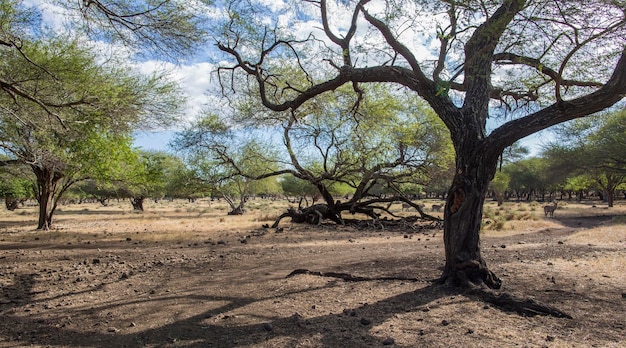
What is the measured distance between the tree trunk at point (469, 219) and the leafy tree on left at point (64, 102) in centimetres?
693

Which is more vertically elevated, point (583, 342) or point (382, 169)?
point (382, 169)

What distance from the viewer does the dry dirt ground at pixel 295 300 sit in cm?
364

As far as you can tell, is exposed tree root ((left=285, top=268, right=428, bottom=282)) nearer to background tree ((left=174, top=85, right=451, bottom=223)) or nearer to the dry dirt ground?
the dry dirt ground

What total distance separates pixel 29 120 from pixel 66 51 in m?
2.25

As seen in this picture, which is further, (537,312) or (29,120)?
(29,120)

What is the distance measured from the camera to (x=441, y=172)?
17984mm

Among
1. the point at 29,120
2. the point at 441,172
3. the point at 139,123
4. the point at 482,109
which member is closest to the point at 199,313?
the point at 482,109

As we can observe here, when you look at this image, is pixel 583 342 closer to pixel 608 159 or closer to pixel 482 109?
pixel 482 109

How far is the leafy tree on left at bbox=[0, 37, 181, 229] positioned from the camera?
7.88 m

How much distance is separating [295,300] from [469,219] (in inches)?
95.5

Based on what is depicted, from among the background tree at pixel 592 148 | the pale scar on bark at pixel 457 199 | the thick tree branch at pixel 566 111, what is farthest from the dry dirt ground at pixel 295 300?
the background tree at pixel 592 148

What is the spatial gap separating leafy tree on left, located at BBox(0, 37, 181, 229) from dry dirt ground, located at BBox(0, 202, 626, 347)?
2866mm

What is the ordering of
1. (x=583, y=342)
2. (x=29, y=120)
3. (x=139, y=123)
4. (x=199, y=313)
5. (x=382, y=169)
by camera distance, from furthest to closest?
(x=382, y=169) → (x=139, y=123) → (x=29, y=120) → (x=199, y=313) → (x=583, y=342)

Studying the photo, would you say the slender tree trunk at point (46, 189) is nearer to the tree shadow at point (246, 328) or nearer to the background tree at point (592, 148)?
the tree shadow at point (246, 328)
